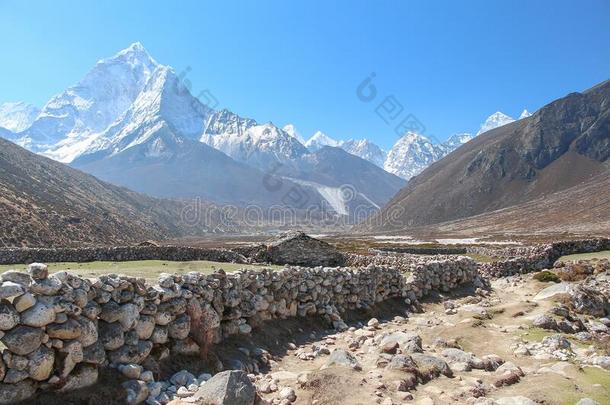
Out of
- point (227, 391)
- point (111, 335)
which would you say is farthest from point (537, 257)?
point (111, 335)

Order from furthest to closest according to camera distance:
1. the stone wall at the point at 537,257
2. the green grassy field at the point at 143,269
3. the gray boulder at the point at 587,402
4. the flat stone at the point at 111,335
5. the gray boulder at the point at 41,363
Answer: the stone wall at the point at 537,257 → the green grassy field at the point at 143,269 → the flat stone at the point at 111,335 → the gray boulder at the point at 587,402 → the gray boulder at the point at 41,363

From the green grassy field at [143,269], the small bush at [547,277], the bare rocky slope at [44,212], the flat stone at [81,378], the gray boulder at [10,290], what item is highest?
the bare rocky slope at [44,212]

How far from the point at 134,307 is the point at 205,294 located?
7.79 ft

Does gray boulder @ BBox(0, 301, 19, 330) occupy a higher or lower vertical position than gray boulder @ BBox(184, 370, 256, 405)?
higher

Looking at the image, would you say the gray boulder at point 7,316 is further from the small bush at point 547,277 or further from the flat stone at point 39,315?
the small bush at point 547,277

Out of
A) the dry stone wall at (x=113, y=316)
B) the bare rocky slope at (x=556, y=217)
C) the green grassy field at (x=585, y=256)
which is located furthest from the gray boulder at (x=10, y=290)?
the bare rocky slope at (x=556, y=217)

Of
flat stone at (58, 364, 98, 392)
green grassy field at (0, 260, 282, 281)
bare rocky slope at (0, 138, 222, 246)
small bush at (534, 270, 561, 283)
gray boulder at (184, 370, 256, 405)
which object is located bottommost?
small bush at (534, 270, 561, 283)

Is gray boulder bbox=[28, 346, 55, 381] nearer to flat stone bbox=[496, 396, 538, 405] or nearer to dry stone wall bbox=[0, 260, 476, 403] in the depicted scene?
dry stone wall bbox=[0, 260, 476, 403]

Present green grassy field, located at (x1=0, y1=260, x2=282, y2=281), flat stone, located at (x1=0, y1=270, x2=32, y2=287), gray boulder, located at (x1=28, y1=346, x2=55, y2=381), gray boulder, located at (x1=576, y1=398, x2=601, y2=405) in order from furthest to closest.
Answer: green grassy field, located at (x1=0, y1=260, x2=282, y2=281) < gray boulder, located at (x1=576, y1=398, x2=601, y2=405) < flat stone, located at (x1=0, y1=270, x2=32, y2=287) < gray boulder, located at (x1=28, y1=346, x2=55, y2=381)

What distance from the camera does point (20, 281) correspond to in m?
7.47

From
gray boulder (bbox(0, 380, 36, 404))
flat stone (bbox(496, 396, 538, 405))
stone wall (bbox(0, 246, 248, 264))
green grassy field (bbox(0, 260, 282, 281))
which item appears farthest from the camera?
stone wall (bbox(0, 246, 248, 264))

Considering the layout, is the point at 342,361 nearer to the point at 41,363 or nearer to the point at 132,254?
the point at 41,363

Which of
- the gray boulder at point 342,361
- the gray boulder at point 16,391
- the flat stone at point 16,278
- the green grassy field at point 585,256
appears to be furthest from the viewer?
the green grassy field at point 585,256

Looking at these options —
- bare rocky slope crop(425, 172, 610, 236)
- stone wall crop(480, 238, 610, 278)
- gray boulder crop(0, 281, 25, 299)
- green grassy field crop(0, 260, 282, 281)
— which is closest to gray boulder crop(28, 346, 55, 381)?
gray boulder crop(0, 281, 25, 299)
